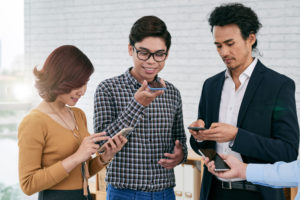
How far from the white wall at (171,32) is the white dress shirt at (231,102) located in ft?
6.76

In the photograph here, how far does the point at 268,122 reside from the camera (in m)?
1.51

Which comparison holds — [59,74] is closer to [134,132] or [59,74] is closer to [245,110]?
[134,132]

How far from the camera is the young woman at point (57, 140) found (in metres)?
1.37

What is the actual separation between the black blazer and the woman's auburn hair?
78 cm

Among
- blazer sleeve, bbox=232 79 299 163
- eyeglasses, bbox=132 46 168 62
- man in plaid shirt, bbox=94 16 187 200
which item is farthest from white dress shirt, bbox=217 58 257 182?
eyeglasses, bbox=132 46 168 62

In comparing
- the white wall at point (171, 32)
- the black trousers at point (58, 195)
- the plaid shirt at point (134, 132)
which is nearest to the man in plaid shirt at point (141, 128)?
the plaid shirt at point (134, 132)

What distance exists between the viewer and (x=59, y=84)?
1453mm

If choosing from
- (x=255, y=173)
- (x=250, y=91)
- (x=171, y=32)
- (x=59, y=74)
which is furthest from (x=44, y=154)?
(x=171, y=32)

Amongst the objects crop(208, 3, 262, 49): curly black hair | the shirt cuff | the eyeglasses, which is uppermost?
crop(208, 3, 262, 49): curly black hair

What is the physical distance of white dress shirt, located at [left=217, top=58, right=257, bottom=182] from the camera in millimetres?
1640

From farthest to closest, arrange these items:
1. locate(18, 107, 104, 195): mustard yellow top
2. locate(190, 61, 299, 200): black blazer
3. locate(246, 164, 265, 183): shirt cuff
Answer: locate(190, 61, 299, 200): black blazer, locate(18, 107, 104, 195): mustard yellow top, locate(246, 164, 265, 183): shirt cuff

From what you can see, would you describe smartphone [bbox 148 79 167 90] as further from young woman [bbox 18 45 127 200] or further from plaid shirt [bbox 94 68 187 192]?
young woman [bbox 18 45 127 200]

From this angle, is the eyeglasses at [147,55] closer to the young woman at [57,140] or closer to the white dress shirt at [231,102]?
the young woman at [57,140]

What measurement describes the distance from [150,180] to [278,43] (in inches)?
101
